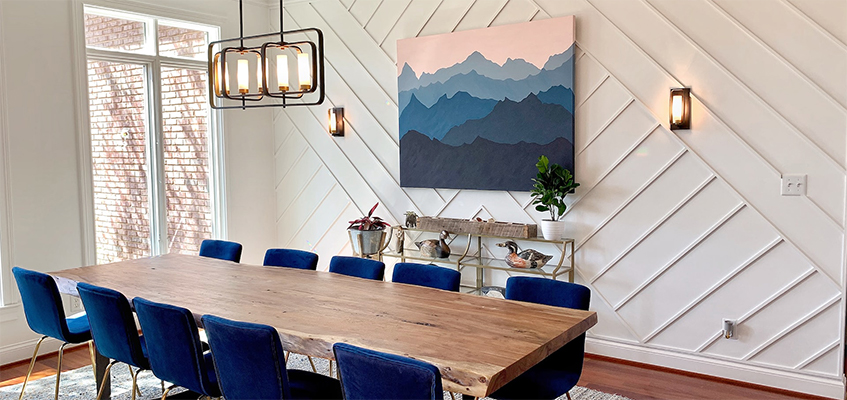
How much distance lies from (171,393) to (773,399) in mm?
3352

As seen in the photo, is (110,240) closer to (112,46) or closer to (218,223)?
(218,223)

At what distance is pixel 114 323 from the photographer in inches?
109

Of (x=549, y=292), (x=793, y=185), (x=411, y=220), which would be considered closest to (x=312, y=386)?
(x=549, y=292)

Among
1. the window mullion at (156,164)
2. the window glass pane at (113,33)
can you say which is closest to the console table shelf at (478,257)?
the window mullion at (156,164)

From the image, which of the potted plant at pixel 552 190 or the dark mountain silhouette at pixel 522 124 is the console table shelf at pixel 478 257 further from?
the dark mountain silhouette at pixel 522 124

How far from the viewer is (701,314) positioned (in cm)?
383

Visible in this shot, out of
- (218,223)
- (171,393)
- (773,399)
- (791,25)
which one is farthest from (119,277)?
(791,25)

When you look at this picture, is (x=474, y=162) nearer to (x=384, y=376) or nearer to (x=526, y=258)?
(x=526, y=258)

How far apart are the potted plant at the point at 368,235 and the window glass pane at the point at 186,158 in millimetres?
1526

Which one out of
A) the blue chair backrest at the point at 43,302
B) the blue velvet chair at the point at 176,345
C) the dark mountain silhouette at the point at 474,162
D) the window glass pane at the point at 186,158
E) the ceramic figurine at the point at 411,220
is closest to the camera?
the blue velvet chair at the point at 176,345

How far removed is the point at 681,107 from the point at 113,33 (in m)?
4.07

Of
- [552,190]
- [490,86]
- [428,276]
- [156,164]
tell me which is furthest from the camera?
[156,164]

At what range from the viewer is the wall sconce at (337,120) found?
5.34 metres

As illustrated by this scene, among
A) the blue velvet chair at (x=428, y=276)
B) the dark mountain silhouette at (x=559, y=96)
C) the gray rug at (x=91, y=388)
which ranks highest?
the dark mountain silhouette at (x=559, y=96)
